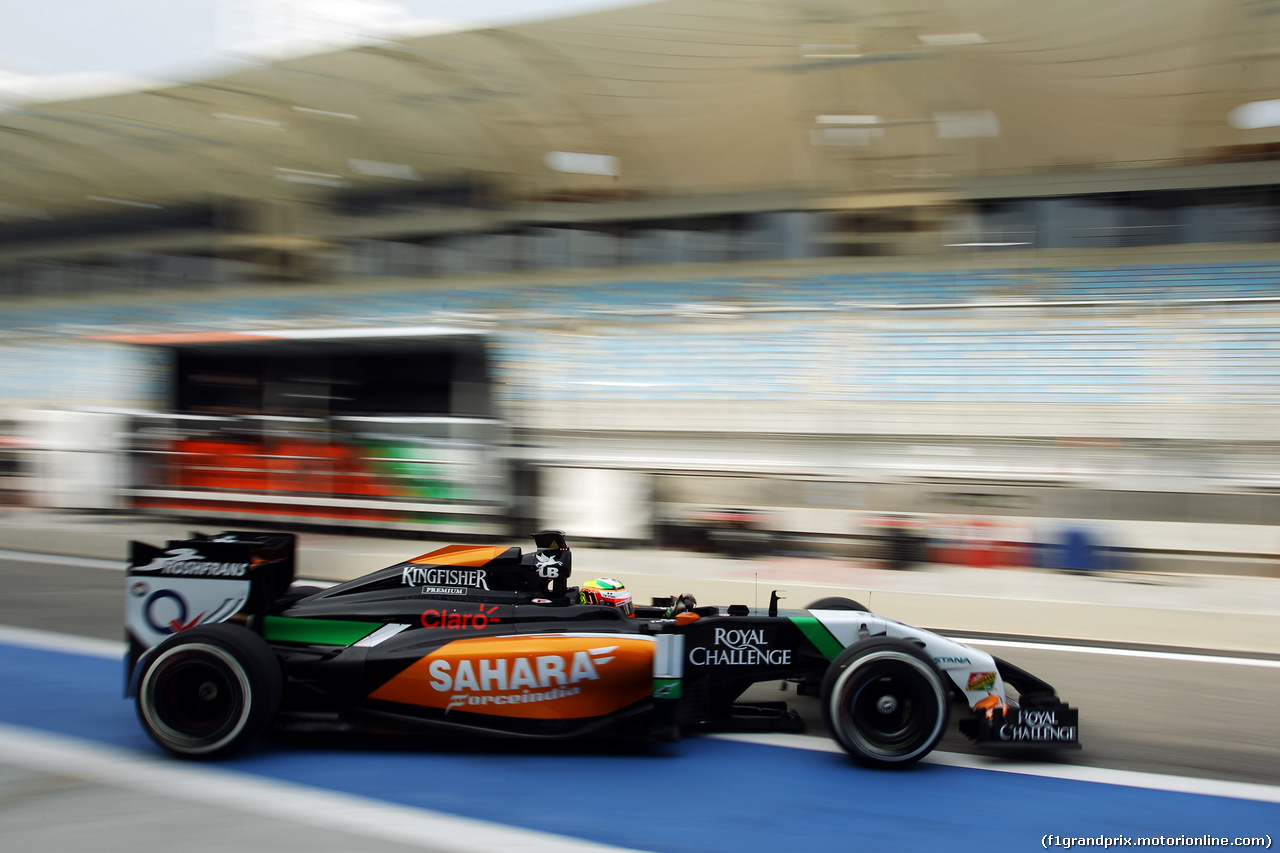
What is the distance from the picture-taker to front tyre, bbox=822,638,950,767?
328 centimetres

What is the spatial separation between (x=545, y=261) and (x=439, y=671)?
1394 centimetres

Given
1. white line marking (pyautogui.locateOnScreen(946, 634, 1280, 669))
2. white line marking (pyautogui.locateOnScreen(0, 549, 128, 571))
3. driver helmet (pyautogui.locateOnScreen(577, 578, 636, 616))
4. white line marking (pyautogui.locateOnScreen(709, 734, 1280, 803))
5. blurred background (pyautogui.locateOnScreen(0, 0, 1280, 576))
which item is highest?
blurred background (pyautogui.locateOnScreen(0, 0, 1280, 576))

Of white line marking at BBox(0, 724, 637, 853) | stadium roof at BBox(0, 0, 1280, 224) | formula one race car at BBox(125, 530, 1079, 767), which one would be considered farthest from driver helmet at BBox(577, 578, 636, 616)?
stadium roof at BBox(0, 0, 1280, 224)

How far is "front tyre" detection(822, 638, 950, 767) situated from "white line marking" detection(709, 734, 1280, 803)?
17 cm

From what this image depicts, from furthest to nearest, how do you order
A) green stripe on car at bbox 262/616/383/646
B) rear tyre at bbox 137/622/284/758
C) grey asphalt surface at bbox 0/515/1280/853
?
1. green stripe on car at bbox 262/616/383/646
2. rear tyre at bbox 137/622/284/758
3. grey asphalt surface at bbox 0/515/1280/853

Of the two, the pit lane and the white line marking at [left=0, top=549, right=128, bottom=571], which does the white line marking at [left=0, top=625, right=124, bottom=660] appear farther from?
the white line marking at [left=0, top=549, right=128, bottom=571]

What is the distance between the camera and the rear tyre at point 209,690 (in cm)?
327

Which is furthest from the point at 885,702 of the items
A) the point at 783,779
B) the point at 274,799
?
the point at 274,799

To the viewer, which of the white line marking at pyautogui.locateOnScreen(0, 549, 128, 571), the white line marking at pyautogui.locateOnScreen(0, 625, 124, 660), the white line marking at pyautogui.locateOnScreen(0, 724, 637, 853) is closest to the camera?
the white line marking at pyautogui.locateOnScreen(0, 724, 637, 853)

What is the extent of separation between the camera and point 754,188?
49.3 ft

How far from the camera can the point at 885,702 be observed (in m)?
3.36

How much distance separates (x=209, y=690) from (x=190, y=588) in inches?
18.8

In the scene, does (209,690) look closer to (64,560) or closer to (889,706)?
(889,706)

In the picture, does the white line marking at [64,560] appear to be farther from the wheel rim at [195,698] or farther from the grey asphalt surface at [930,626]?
the wheel rim at [195,698]
